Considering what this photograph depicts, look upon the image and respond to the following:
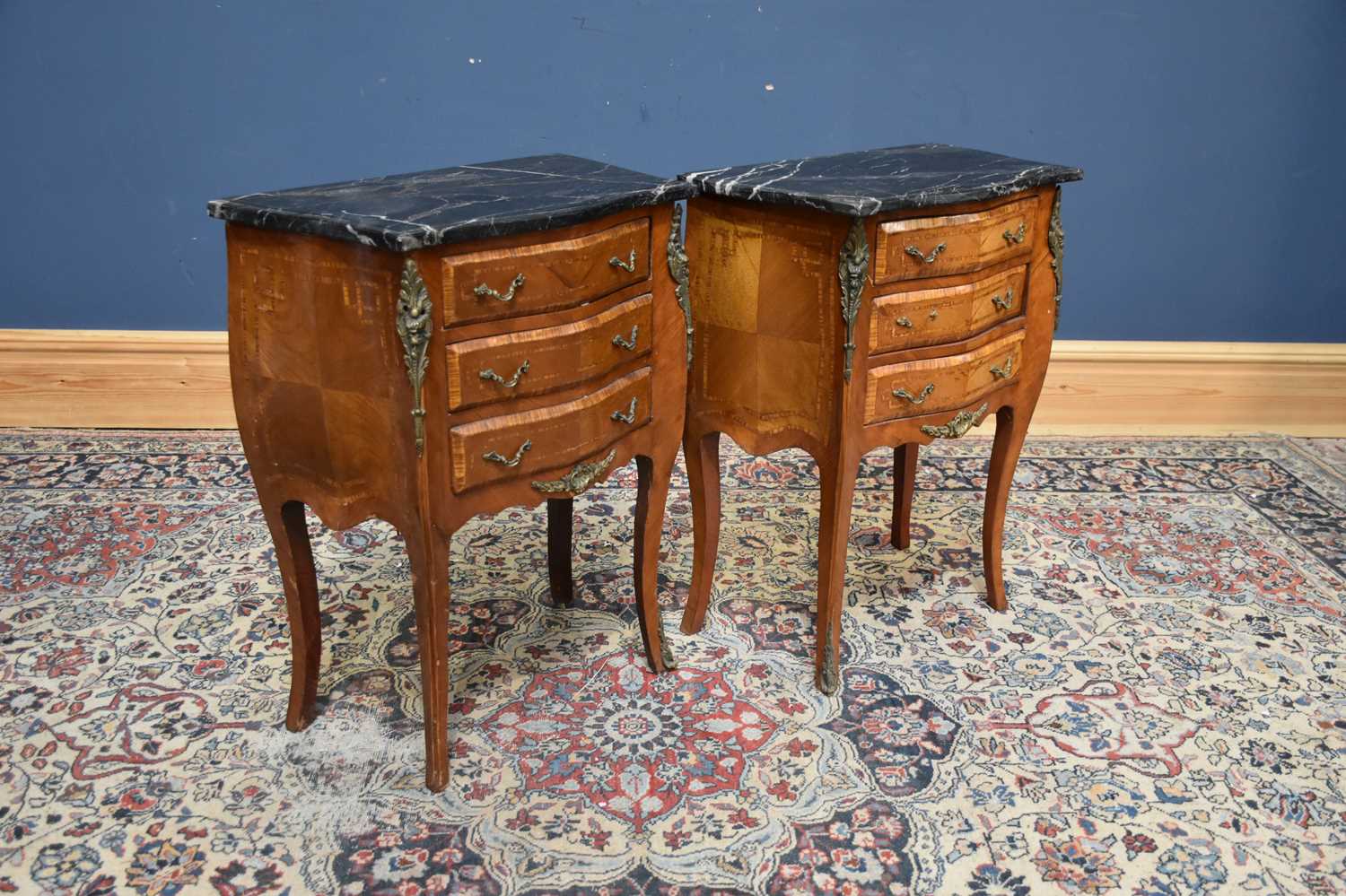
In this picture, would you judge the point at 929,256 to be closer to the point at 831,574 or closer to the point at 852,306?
the point at 852,306

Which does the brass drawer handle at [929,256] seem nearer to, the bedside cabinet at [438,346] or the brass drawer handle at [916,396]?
the brass drawer handle at [916,396]

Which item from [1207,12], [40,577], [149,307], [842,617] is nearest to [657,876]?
[842,617]

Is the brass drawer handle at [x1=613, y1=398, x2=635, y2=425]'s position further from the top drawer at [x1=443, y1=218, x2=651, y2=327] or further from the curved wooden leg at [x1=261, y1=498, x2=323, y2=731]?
the curved wooden leg at [x1=261, y1=498, x2=323, y2=731]

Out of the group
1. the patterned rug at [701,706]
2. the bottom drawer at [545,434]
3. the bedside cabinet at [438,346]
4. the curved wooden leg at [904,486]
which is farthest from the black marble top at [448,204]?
the curved wooden leg at [904,486]

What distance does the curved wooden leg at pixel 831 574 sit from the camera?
2.38m

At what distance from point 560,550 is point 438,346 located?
0.95m

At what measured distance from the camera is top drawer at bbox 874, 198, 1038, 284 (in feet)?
7.33

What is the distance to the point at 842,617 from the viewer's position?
2809 millimetres

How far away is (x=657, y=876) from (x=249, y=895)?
2.10 feet

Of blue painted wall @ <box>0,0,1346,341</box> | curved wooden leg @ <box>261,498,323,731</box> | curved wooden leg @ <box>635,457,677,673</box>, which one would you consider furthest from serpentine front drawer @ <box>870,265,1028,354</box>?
blue painted wall @ <box>0,0,1346,341</box>

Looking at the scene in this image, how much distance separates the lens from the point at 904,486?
3033 millimetres

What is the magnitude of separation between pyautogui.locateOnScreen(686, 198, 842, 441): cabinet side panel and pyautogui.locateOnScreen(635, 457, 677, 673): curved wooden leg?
0.21 metres

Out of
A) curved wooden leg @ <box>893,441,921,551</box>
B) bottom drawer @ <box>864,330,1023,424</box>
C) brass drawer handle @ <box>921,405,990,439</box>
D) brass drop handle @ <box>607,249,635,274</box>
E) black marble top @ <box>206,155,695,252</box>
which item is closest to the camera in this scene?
black marble top @ <box>206,155,695,252</box>

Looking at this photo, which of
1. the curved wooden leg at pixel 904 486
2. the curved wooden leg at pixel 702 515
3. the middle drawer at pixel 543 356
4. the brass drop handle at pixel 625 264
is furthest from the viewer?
the curved wooden leg at pixel 904 486
